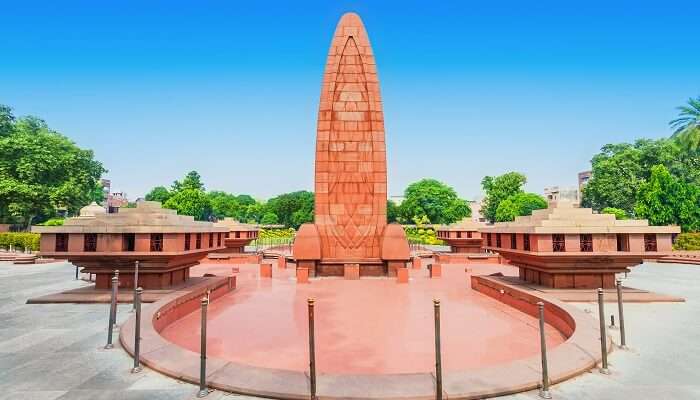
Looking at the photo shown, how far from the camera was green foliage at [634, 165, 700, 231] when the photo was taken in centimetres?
3709

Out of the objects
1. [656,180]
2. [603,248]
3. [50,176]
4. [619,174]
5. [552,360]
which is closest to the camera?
[552,360]

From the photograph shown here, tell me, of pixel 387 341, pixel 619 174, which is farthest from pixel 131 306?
pixel 619 174

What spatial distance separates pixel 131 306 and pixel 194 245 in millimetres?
3228

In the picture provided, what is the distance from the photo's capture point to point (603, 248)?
39.7 feet

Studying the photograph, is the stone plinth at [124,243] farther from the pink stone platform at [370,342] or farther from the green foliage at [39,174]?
the green foliage at [39,174]

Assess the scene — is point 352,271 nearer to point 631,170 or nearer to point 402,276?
point 402,276

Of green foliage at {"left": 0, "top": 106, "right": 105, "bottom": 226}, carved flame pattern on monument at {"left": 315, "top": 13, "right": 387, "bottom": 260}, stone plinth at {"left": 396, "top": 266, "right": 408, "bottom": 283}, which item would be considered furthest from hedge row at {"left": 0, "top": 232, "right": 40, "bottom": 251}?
stone plinth at {"left": 396, "top": 266, "right": 408, "bottom": 283}

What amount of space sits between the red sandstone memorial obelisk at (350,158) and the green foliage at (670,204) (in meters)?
33.6

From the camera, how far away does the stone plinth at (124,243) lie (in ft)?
39.4

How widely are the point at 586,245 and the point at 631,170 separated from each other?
5705 cm

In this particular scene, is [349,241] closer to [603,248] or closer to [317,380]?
[603,248]

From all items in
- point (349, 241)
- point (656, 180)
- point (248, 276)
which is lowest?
point (248, 276)

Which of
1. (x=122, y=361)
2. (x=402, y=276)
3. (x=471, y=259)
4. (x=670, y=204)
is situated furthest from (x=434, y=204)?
(x=122, y=361)

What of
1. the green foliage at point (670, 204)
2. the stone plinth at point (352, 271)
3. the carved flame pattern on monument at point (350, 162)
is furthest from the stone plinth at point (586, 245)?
the green foliage at point (670, 204)
